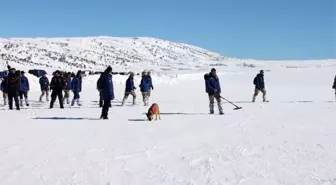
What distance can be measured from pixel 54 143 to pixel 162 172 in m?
3.42

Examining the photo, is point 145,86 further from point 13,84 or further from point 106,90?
point 106,90

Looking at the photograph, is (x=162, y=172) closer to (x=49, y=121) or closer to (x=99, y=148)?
(x=99, y=148)

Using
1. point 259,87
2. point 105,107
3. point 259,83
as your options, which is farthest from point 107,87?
point 259,83

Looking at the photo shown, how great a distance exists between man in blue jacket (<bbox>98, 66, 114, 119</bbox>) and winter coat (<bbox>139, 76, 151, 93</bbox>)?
6139 mm

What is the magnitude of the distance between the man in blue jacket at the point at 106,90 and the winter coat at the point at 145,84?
614cm

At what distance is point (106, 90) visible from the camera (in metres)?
14.1

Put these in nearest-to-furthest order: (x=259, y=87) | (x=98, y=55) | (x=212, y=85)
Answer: (x=212, y=85)
(x=259, y=87)
(x=98, y=55)

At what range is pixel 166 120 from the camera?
1392cm

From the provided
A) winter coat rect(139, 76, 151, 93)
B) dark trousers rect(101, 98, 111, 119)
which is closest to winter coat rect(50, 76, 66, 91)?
winter coat rect(139, 76, 151, 93)

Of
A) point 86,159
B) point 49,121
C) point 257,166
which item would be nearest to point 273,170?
point 257,166

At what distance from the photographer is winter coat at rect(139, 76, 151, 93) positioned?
20.5 m

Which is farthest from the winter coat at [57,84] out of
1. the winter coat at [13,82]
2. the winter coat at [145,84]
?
the winter coat at [145,84]

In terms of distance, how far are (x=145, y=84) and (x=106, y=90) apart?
6555 millimetres

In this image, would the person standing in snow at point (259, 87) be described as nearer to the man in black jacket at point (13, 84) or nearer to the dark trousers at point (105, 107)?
the dark trousers at point (105, 107)
